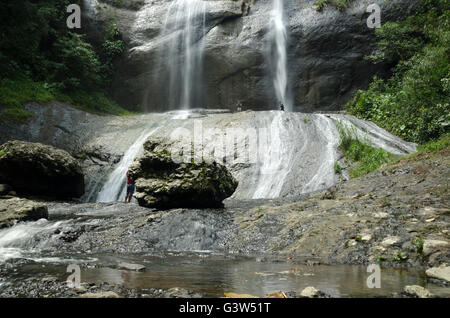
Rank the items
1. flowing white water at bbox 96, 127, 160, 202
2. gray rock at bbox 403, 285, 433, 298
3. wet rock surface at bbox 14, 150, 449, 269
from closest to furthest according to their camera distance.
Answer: gray rock at bbox 403, 285, 433, 298 → wet rock surface at bbox 14, 150, 449, 269 → flowing white water at bbox 96, 127, 160, 202

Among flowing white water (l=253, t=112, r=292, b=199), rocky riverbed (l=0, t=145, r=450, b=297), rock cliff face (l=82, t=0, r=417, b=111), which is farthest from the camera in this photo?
rock cliff face (l=82, t=0, r=417, b=111)

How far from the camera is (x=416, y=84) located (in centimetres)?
1328

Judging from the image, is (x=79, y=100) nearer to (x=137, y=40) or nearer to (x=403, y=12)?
(x=137, y=40)

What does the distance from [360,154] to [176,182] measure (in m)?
6.95

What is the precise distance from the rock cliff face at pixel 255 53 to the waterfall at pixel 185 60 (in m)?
0.24

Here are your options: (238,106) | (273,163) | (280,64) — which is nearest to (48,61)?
(238,106)

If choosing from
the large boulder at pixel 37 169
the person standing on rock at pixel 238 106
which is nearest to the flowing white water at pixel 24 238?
the large boulder at pixel 37 169

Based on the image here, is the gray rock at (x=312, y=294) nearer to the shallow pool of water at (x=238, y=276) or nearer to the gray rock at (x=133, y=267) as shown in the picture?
the shallow pool of water at (x=238, y=276)

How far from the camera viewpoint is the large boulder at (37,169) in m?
11.7

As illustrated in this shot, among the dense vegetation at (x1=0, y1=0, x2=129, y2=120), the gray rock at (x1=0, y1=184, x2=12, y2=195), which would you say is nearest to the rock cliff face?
the dense vegetation at (x1=0, y1=0, x2=129, y2=120)

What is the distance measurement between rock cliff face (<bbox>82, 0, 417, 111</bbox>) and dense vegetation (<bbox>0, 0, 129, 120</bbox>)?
58.5 inches

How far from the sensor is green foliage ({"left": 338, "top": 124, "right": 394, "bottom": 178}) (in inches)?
439

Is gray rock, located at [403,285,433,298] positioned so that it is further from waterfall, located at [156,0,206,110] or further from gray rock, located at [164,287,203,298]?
waterfall, located at [156,0,206,110]

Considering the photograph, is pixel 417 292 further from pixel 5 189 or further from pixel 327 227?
pixel 5 189
